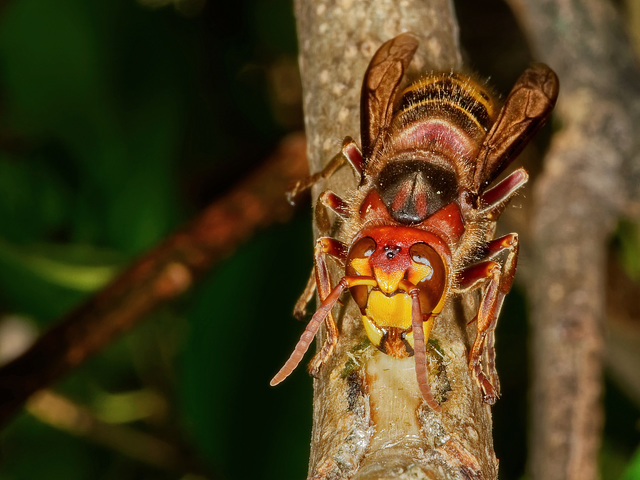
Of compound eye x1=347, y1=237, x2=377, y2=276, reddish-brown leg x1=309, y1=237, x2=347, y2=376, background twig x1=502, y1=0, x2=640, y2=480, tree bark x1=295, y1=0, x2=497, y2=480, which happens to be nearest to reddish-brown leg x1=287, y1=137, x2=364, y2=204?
tree bark x1=295, y1=0, x2=497, y2=480

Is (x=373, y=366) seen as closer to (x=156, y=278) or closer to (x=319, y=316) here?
(x=319, y=316)

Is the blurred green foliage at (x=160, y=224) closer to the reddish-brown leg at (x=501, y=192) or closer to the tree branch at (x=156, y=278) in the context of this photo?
the tree branch at (x=156, y=278)

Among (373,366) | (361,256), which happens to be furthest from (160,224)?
(373,366)

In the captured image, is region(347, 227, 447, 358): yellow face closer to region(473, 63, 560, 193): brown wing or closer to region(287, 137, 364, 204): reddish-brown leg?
region(287, 137, 364, 204): reddish-brown leg

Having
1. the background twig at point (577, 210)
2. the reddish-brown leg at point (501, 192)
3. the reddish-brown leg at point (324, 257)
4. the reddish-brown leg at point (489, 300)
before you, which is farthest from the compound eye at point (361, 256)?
the background twig at point (577, 210)

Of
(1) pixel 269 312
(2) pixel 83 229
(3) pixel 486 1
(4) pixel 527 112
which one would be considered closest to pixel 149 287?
(1) pixel 269 312

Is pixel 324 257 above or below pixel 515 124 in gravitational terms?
below
